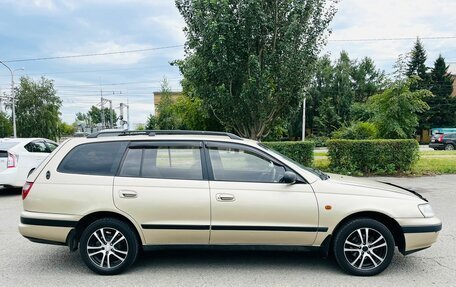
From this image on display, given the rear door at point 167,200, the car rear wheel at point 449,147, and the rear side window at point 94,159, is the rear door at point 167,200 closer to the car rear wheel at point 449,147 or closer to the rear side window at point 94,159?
the rear side window at point 94,159

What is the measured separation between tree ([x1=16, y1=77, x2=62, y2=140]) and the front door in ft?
120

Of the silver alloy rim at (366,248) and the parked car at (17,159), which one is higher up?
the parked car at (17,159)

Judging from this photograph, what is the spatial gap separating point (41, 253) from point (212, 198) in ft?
8.85

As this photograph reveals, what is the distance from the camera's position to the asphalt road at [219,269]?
11.8ft

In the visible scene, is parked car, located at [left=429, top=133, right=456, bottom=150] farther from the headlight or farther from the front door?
the front door

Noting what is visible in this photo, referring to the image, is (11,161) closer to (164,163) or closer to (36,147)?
(36,147)

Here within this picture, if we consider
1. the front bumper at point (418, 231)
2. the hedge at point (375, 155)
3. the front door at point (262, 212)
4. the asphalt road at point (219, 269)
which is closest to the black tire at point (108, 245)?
the asphalt road at point (219, 269)

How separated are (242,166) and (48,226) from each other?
2.36m

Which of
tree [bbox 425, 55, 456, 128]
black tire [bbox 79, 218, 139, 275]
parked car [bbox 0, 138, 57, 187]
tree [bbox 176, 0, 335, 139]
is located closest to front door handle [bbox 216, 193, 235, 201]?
black tire [bbox 79, 218, 139, 275]

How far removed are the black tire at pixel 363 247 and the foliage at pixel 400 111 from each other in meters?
10.2

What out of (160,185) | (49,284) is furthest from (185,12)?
(49,284)

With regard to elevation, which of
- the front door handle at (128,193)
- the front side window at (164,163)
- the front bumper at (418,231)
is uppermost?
the front side window at (164,163)

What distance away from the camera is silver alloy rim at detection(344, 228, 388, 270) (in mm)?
3738

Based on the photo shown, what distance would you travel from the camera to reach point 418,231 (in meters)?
3.70
